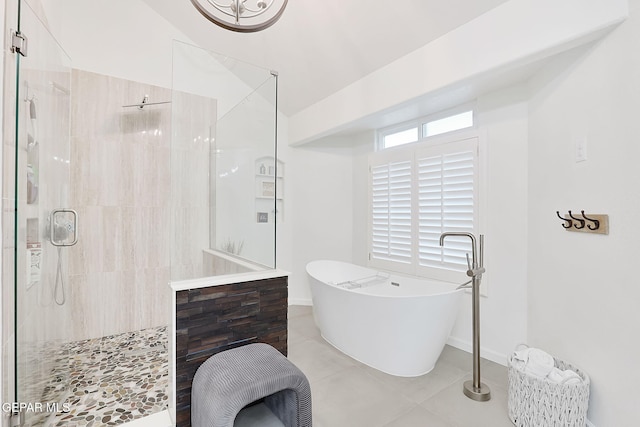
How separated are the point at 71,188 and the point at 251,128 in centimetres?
192

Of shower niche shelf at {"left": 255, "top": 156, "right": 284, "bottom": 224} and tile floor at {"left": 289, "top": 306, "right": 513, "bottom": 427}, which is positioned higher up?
shower niche shelf at {"left": 255, "top": 156, "right": 284, "bottom": 224}

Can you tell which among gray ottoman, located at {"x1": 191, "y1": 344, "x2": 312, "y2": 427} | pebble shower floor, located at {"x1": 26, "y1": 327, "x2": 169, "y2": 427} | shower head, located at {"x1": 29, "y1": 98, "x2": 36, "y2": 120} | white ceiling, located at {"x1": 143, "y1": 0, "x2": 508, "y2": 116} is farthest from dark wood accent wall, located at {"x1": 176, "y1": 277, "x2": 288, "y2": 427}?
white ceiling, located at {"x1": 143, "y1": 0, "x2": 508, "y2": 116}

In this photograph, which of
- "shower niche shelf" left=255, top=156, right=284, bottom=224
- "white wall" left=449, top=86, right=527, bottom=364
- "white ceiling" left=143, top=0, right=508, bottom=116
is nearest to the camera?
"white ceiling" left=143, top=0, right=508, bottom=116

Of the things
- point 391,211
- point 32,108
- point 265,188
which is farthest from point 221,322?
point 391,211

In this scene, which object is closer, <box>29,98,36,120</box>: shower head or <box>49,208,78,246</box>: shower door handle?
<box>29,98,36,120</box>: shower head

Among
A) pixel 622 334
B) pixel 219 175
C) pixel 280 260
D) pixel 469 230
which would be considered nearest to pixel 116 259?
pixel 219 175

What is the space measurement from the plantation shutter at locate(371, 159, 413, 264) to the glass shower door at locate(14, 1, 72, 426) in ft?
9.63

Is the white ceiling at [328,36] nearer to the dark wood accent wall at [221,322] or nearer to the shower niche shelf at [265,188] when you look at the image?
the shower niche shelf at [265,188]

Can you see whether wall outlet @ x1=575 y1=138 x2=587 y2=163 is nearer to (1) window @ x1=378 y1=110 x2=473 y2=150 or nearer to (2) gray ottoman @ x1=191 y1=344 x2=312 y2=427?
(1) window @ x1=378 y1=110 x2=473 y2=150

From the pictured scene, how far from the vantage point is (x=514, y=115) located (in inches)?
95.0

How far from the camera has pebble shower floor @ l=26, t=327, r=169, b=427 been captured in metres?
1.75

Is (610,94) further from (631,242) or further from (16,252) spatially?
(16,252)

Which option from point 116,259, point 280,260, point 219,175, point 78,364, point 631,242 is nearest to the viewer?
point 631,242

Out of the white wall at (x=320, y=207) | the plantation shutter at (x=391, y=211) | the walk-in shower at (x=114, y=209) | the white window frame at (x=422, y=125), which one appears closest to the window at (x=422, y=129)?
the white window frame at (x=422, y=125)
